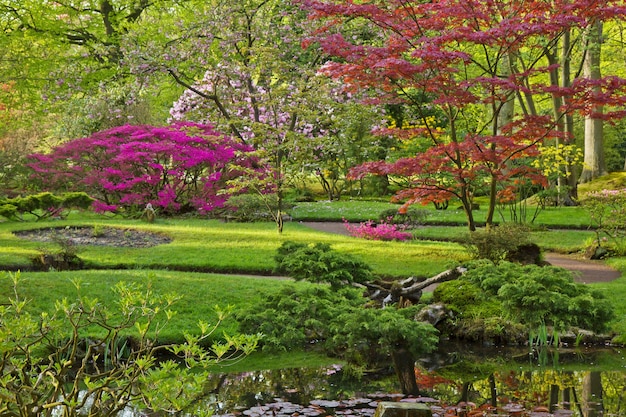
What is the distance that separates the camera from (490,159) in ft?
36.2

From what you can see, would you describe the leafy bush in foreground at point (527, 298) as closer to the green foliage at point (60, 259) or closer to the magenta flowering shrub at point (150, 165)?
the green foliage at point (60, 259)

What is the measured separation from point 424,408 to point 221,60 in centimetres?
1488

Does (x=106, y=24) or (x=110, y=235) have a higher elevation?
(x=106, y=24)

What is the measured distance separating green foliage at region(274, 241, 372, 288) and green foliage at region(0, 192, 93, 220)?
10695mm

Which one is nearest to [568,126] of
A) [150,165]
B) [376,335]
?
[150,165]

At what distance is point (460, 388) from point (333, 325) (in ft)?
4.34

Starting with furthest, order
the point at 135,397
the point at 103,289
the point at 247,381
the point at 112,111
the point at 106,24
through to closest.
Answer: the point at 106,24
the point at 112,111
the point at 103,289
the point at 247,381
the point at 135,397

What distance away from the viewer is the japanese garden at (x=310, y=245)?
5.70 m

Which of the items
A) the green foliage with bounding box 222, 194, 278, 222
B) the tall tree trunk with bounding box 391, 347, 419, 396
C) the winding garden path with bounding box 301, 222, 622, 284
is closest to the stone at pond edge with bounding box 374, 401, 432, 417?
the tall tree trunk with bounding box 391, 347, 419, 396

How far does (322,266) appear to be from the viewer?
8.03 metres

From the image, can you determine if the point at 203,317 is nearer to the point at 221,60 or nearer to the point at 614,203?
the point at 614,203

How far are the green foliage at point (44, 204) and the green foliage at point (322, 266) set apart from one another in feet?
35.1

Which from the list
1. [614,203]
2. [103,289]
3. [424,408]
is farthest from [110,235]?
[424,408]

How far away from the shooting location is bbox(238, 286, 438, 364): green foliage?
668 cm
